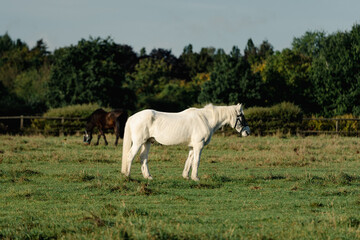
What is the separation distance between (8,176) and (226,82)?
38.9m

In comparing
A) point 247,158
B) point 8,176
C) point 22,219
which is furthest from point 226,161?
point 22,219

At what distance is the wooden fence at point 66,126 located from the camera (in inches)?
1487

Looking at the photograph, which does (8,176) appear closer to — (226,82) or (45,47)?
(226,82)

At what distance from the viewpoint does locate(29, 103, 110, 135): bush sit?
38.1 metres

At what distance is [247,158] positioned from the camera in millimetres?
20328

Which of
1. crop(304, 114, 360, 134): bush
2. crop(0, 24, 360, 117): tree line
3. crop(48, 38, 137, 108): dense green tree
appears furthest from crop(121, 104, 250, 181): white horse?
crop(48, 38, 137, 108): dense green tree

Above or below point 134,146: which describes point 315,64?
above

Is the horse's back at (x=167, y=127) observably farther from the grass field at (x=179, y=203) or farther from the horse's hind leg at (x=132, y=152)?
the grass field at (x=179, y=203)

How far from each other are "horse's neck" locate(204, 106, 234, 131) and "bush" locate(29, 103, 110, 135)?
24.6 m

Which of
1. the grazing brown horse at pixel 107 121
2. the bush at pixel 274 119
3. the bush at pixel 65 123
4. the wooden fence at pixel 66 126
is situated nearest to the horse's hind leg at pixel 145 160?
the grazing brown horse at pixel 107 121

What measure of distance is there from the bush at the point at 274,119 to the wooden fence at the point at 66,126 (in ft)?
2.45

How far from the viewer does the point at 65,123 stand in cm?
3834

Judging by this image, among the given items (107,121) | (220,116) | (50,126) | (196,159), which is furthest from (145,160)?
(50,126)

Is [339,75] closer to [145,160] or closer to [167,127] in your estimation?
[167,127]
